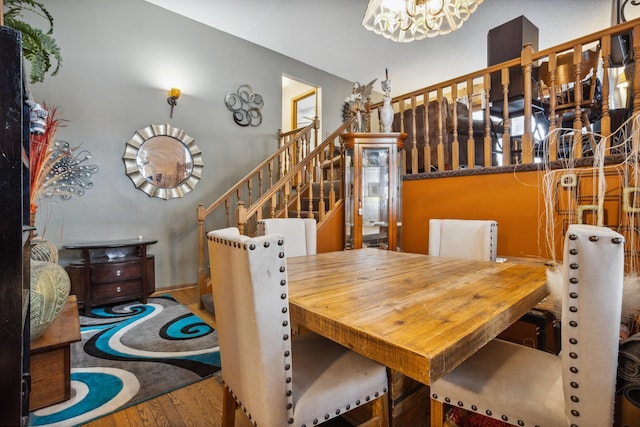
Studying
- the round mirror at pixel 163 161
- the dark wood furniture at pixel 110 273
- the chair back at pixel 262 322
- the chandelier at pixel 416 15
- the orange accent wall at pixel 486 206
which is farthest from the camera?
the round mirror at pixel 163 161

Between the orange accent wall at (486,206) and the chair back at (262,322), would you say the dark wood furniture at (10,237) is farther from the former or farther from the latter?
the orange accent wall at (486,206)

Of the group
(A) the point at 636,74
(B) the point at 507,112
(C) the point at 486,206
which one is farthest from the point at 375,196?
(A) the point at 636,74

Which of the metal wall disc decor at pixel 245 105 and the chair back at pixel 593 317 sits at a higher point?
the metal wall disc decor at pixel 245 105

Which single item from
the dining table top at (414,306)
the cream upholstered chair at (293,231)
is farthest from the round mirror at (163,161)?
the dining table top at (414,306)

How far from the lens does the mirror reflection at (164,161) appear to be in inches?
150

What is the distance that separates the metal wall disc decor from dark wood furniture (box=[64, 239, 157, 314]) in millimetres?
2329

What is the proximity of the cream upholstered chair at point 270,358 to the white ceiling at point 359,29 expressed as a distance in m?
4.15

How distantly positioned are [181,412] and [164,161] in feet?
10.5

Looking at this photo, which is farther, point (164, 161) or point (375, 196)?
point (164, 161)

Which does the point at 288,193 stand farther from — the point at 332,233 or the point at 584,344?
the point at 584,344

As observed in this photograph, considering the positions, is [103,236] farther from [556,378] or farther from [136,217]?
[556,378]

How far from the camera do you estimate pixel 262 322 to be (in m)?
0.82

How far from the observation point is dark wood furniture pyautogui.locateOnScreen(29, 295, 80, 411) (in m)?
1.58

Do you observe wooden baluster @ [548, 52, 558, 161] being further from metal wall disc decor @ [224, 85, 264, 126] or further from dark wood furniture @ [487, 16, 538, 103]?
metal wall disc decor @ [224, 85, 264, 126]
